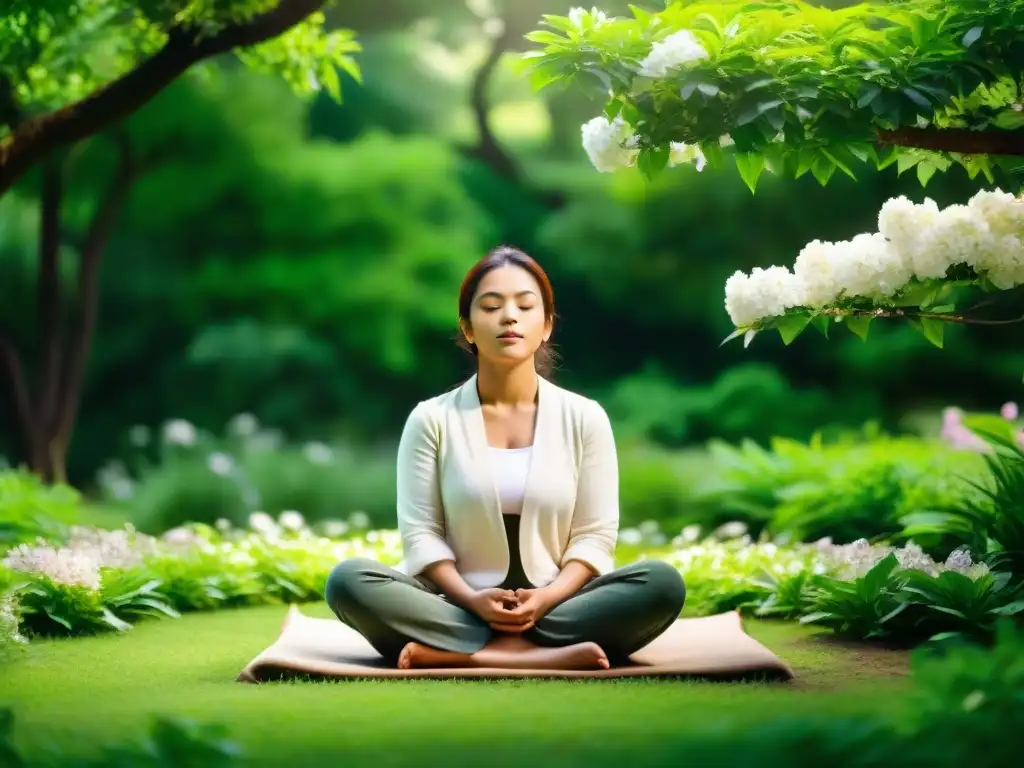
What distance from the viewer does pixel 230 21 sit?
17.6 feet

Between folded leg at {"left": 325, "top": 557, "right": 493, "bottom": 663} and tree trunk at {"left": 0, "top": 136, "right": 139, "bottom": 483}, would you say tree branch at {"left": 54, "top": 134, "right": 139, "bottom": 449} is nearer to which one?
tree trunk at {"left": 0, "top": 136, "right": 139, "bottom": 483}

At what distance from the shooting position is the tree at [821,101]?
3533 millimetres

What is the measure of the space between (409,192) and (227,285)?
1886mm

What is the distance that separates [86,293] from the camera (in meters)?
9.76

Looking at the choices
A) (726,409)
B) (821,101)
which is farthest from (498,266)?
(726,409)

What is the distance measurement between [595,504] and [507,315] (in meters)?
0.62

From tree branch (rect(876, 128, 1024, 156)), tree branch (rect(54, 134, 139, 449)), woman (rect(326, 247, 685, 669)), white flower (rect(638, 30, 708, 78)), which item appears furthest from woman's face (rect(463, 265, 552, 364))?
tree branch (rect(54, 134, 139, 449))

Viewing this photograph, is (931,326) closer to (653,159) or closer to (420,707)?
(653,159)

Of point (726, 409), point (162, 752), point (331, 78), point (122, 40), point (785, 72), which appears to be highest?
point (122, 40)

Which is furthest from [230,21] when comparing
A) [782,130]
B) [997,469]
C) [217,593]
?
[997,469]

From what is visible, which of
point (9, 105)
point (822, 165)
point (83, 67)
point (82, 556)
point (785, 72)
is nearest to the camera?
point (785, 72)

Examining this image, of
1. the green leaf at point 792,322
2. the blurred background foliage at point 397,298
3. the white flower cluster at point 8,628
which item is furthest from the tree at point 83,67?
the blurred background foliage at point 397,298

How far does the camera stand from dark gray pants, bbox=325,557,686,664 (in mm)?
3770

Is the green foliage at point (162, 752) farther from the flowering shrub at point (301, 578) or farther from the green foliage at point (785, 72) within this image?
the flowering shrub at point (301, 578)
